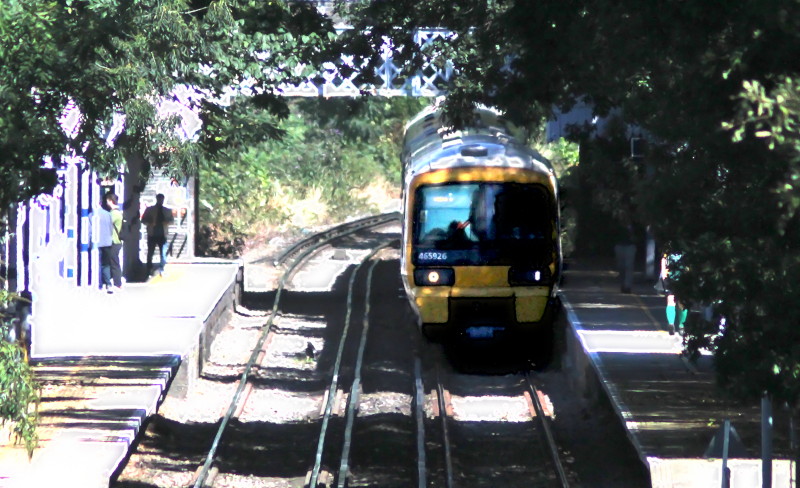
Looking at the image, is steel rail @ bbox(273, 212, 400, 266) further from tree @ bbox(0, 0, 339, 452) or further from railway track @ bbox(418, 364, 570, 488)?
railway track @ bbox(418, 364, 570, 488)

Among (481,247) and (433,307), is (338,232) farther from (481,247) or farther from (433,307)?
(481,247)

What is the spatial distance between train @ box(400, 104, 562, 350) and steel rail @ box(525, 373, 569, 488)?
922 mm

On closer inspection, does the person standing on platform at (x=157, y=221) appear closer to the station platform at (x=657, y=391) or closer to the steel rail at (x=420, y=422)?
the steel rail at (x=420, y=422)

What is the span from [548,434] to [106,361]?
18.7 ft

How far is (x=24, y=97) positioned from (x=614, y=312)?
1209 centimetres

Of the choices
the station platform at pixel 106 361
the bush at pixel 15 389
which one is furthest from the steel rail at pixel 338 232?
the bush at pixel 15 389

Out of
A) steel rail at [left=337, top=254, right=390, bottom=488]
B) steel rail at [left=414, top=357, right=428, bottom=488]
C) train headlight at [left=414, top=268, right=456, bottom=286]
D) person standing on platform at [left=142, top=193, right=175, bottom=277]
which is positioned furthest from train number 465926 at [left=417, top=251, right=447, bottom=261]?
person standing on platform at [left=142, top=193, right=175, bottom=277]

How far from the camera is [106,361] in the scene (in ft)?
53.5

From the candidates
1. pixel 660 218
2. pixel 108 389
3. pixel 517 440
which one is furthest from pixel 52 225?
pixel 660 218

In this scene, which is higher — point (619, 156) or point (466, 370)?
point (619, 156)

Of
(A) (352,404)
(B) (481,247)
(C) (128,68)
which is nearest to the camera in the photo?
(C) (128,68)

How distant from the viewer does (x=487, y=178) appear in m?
17.1

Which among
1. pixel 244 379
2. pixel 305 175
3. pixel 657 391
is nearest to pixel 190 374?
pixel 244 379

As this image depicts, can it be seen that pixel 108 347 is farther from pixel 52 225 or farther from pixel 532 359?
pixel 532 359
